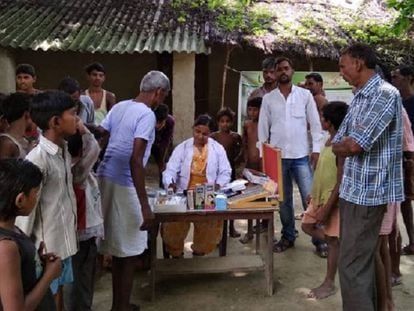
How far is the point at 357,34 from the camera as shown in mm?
10422

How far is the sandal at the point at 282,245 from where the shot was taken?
202 inches

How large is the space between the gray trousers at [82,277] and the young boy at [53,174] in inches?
16.1

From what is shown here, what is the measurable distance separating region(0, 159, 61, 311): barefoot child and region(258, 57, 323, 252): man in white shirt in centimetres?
335

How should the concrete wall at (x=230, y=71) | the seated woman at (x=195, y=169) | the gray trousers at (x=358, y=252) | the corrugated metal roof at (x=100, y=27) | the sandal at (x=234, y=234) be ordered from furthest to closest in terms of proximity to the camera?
the concrete wall at (x=230, y=71) → the corrugated metal roof at (x=100, y=27) → the sandal at (x=234, y=234) → the seated woman at (x=195, y=169) → the gray trousers at (x=358, y=252)

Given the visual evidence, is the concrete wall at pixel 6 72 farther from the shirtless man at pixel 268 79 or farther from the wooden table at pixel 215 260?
the wooden table at pixel 215 260

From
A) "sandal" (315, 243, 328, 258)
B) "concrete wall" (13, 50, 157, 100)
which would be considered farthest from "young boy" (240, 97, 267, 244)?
"concrete wall" (13, 50, 157, 100)

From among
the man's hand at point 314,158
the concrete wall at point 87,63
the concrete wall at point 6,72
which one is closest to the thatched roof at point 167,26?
the concrete wall at point 6,72

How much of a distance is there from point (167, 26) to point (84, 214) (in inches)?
295

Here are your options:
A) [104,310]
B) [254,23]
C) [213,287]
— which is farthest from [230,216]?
[254,23]

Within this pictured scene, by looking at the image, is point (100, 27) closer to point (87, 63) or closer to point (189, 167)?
point (87, 63)

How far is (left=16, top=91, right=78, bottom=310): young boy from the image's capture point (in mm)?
2588

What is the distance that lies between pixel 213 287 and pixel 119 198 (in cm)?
134

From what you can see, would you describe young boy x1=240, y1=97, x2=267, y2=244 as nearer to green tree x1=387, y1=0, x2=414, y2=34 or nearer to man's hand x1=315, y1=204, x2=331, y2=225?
man's hand x1=315, y1=204, x2=331, y2=225

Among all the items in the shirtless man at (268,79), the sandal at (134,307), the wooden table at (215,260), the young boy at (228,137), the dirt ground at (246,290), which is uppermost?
the shirtless man at (268,79)
